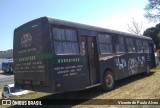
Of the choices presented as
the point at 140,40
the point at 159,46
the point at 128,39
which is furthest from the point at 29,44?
the point at 159,46

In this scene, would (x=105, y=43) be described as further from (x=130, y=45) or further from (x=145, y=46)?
(x=145, y=46)

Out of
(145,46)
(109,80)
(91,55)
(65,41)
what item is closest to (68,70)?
(65,41)

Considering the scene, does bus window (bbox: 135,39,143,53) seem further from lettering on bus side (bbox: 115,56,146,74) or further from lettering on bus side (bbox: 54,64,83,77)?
lettering on bus side (bbox: 54,64,83,77)

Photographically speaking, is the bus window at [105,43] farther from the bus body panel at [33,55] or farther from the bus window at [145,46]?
the bus window at [145,46]

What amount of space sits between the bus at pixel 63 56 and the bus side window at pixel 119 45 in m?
0.06

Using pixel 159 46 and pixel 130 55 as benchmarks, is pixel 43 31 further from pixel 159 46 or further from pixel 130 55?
pixel 159 46

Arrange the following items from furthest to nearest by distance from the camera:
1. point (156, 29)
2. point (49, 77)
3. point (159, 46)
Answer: point (156, 29), point (159, 46), point (49, 77)

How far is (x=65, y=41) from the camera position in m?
9.11

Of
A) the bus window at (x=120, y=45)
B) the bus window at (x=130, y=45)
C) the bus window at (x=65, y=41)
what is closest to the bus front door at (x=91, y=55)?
the bus window at (x=65, y=41)

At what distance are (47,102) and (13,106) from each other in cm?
138

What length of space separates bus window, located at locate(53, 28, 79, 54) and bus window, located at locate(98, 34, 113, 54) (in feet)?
6.81

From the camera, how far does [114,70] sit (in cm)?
1236

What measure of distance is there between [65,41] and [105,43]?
132 inches

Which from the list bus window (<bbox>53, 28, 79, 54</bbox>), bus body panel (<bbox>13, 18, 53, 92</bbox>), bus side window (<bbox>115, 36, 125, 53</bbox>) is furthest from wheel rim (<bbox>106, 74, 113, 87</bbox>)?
bus body panel (<bbox>13, 18, 53, 92</bbox>)
